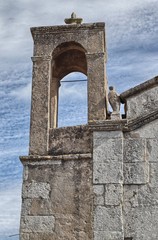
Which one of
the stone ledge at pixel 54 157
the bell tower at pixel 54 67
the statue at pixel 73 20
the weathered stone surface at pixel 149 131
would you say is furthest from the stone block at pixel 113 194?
the statue at pixel 73 20

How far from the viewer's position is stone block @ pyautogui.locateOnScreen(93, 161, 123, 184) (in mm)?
7422

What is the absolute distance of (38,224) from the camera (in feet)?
24.6

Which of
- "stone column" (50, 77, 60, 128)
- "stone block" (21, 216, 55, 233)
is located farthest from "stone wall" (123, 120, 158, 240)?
"stone column" (50, 77, 60, 128)

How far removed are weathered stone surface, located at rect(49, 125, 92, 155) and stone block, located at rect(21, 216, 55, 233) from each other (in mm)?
1150

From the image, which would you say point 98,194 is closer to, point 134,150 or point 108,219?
point 108,219

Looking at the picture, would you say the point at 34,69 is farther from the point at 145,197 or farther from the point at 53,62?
the point at 145,197

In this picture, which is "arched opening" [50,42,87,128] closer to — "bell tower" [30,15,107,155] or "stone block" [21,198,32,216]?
"bell tower" [30,15,107,155]

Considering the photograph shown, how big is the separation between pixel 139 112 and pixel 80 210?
6.32ft

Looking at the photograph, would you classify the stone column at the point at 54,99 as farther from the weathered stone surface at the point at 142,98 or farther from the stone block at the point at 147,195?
the stone block at the point at 147,195

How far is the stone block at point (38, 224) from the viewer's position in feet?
24.4

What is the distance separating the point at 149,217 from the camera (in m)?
7.19

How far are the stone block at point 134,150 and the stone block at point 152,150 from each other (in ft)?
0.28

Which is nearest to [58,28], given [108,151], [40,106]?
[40,106]

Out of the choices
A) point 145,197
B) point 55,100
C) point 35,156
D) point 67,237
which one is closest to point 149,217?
point 145,197
